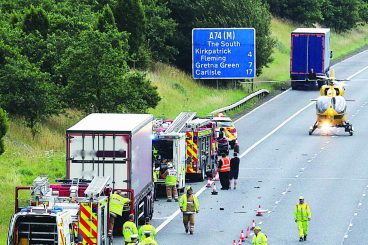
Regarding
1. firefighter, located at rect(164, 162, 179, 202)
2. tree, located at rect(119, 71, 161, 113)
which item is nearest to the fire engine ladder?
firefighter, located at rect(164, 162, 179, 202)

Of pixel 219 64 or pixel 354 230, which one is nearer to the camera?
pixel 354 230

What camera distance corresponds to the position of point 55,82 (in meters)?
58.2

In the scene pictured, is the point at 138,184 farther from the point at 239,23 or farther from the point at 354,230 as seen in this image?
the point at 239,23

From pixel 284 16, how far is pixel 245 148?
5456 cm

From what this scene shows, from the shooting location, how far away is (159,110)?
6862 cm

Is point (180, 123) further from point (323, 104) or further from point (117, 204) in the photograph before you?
point (323, 104)

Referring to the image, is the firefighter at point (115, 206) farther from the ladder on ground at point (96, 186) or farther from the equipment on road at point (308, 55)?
the equipment on road at point (308, 55)

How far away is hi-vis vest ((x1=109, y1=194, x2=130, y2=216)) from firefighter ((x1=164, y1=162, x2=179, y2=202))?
27.5ft

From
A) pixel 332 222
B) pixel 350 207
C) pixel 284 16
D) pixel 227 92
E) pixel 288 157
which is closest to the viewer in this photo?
pixel 332 222

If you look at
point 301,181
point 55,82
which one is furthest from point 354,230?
point 55,82

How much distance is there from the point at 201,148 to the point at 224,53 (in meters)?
18.6

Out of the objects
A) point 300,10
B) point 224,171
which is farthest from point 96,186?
point 300,10

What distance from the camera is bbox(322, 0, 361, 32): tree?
116 meters

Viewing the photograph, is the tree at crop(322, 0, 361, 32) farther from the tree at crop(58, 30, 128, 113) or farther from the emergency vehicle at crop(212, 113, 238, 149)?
the tree at crop(58, 30, 128, 113)
